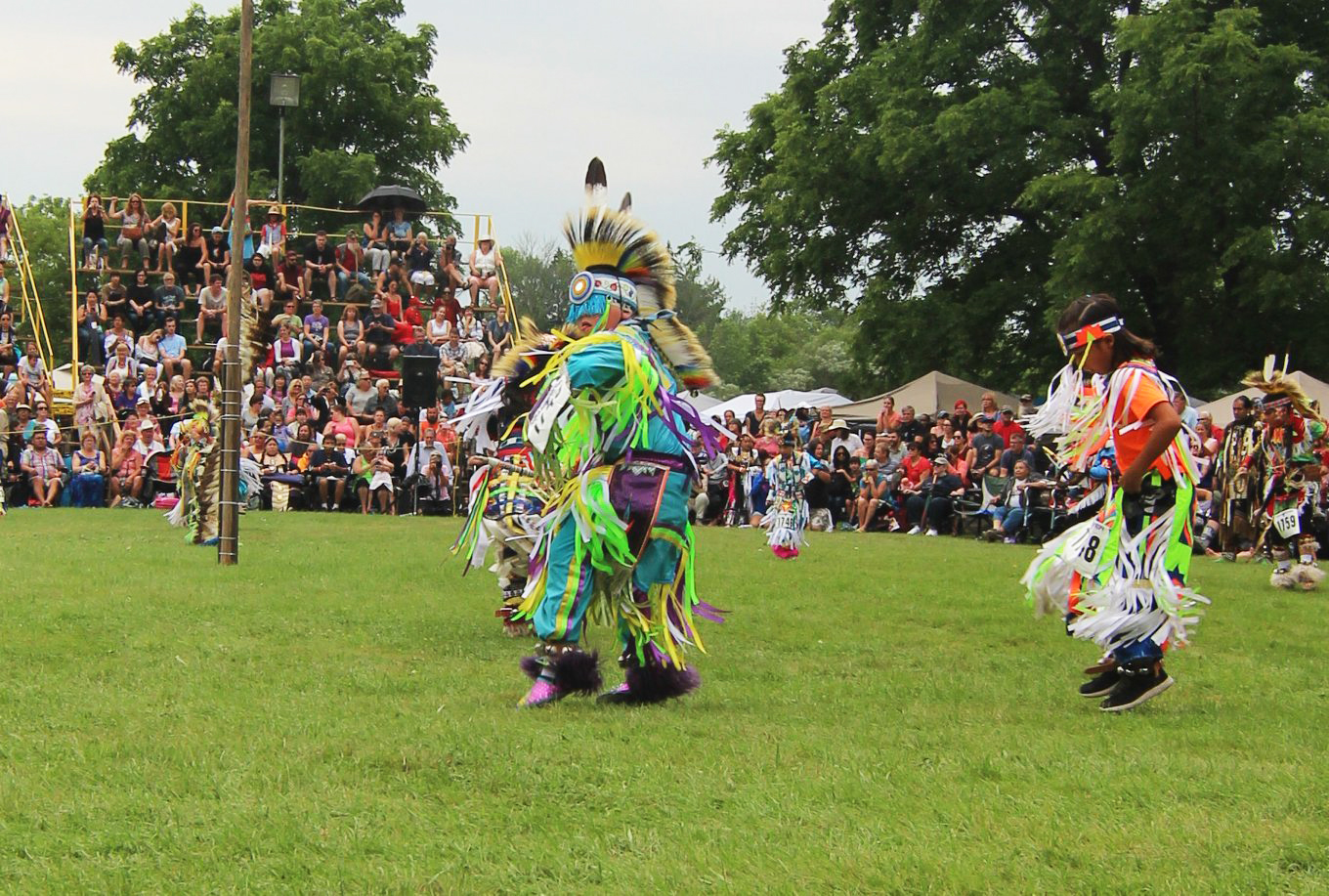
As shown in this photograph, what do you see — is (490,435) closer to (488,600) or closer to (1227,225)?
(488,600)

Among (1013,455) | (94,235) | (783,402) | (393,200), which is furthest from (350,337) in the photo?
(1013,455)

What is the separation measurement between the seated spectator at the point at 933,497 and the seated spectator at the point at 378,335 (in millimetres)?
9398

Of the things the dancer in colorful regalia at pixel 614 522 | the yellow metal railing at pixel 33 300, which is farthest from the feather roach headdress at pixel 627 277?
the yellow metal railing at pixel 33 300

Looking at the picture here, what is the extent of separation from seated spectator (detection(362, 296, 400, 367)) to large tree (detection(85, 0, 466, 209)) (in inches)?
656

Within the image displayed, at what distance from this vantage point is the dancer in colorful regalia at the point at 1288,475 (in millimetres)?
12672

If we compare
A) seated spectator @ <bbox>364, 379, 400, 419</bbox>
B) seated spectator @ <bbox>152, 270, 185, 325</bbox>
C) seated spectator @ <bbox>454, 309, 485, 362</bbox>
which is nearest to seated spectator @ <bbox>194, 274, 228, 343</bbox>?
seated spectator @ <bbox>152, 270, 185, 325</bbox>

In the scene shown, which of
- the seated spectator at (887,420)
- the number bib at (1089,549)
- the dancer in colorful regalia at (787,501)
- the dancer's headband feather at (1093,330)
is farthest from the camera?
the seated spectator at (887,420)

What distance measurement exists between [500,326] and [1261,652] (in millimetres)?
18062

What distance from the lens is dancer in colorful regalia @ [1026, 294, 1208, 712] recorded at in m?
6.60

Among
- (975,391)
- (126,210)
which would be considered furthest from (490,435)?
(126,210)

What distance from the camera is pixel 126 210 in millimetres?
27422

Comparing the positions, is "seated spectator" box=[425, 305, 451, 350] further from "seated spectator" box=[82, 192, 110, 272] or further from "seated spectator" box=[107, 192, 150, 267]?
"seated spectator" box=[82, 192, 110, 272]

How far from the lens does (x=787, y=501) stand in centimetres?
1471

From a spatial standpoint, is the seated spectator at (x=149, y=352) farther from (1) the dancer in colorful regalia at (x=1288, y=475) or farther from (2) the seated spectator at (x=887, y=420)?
(1) the dancer in colorful regalia at (x=1288, y=475)
